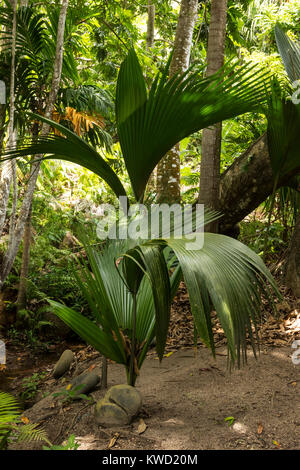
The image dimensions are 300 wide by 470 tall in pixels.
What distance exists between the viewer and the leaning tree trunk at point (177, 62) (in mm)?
4254

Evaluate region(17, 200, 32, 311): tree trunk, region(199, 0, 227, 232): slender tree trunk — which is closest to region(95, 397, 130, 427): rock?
region(199, 0, 227, 232): slender tree trunk

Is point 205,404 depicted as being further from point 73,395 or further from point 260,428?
point 73,395

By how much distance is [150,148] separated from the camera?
1731 mm

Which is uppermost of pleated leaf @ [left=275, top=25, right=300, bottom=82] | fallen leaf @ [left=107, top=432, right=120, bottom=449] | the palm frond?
pleated leaf @ [left=275, top=25, right=300, bottom=82]

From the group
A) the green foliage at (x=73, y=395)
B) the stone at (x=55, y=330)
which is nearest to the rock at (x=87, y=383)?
the green foliage at (x=73, y=395)

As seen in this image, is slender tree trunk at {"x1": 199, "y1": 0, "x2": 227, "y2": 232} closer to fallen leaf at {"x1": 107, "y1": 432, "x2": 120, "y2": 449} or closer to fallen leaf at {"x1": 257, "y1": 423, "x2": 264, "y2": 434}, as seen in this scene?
fallen leaf at {"x1": 257, "y1": 423, "x2": 264, "y2": 434}

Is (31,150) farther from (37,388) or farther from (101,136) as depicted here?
(101,136)

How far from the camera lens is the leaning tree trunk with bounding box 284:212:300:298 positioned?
353cm

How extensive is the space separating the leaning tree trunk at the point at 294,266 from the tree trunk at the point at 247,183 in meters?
0.47

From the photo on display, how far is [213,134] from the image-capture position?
3461 millimetres

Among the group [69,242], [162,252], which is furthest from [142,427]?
[69,242]

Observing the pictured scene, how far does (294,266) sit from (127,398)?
2.18 metres
